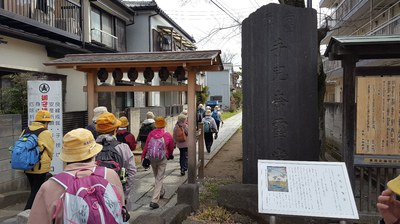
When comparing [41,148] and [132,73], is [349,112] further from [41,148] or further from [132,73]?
[132,73]

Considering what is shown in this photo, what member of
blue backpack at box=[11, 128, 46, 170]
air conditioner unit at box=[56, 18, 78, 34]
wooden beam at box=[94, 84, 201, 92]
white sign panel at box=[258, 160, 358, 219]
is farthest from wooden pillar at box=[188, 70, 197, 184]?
air conditioner unit at box=[56, 18, 78, 34]

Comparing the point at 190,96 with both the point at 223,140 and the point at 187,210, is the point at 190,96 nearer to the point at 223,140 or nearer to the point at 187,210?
the point at 187,210

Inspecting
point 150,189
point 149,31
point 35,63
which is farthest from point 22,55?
point 149,31

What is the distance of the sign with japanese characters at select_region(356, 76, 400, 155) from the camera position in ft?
14.9

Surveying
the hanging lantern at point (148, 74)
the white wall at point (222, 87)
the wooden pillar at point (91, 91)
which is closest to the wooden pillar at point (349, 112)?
the hanging lantern at point (148, 74)

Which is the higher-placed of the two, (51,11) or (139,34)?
(139,34)

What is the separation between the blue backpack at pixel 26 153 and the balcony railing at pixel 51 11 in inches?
233

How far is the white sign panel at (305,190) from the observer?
3.18 m

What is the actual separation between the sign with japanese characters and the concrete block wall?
6.28 m

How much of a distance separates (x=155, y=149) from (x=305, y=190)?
3.76m

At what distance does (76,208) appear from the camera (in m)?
2.34

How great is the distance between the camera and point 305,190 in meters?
3.39

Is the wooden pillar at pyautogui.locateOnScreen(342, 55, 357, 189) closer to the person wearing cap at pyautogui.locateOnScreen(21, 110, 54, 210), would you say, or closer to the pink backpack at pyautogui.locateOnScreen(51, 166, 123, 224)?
the pink backpack at pyautogui.locateOnScreen(51, 166, 123, 224)

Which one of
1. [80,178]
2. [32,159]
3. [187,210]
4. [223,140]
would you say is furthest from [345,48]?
[223,140]
